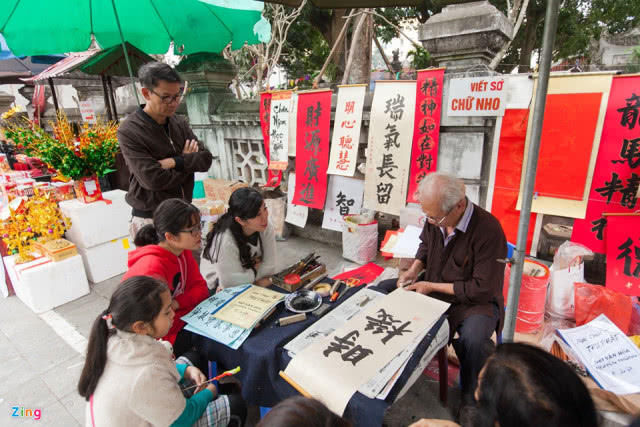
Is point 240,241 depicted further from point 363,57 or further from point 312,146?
point 363,57

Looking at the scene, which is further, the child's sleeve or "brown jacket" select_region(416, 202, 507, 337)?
"brown jacket" select_region(416, 202, 507, 337)

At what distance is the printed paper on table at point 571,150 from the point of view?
2.76 m

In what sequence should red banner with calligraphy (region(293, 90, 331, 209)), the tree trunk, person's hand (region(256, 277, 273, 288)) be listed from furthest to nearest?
the tree trunk, red banner with calligraphy (region(293, 90, 331, 209)), person's hand (region(256, 277, 273, 288))

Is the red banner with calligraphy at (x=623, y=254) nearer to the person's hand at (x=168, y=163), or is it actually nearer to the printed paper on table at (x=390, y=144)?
the printed paper on table at (x=390, y=144)

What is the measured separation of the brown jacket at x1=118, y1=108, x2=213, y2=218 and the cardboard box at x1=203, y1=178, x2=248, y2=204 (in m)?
2.10

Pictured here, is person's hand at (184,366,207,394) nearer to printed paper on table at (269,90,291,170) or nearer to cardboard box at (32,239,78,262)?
cardboard box at (32,239,78,262)

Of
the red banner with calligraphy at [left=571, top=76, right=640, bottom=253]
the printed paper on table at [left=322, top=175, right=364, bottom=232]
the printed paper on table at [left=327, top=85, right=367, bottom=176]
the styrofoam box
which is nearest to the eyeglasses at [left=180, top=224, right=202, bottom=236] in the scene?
the printed paper on table at [left=327, top=85, right=367, bottom=176]

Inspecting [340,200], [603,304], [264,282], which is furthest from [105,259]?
[603,304]

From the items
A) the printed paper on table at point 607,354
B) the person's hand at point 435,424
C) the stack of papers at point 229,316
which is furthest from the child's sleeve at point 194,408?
the printed paper on table at point 607,354

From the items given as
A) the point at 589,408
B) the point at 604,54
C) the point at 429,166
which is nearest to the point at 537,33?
the point at 604,54

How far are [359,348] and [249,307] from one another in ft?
2.43

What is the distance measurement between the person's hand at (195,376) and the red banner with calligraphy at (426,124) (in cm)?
238

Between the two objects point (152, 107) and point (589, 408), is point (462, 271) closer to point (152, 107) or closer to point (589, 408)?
point (589, 408)

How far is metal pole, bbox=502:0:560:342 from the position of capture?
143 cm
